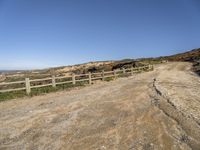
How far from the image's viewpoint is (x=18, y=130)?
795 cm

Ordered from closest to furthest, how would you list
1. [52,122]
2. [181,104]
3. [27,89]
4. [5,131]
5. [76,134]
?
[76,134]
[5,131]
[52,122]
[181,104]
[27,89]

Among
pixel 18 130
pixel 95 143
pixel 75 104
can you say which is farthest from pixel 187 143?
pixel 75 104

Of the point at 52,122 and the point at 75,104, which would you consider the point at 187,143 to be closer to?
the point at 52,122

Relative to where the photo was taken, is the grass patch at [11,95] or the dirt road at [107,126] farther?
the grass patch at [11,95]

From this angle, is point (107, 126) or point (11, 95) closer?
point (107, 126)

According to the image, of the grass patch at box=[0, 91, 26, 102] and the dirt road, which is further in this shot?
the grass patch at box=[0, 91, 26, 102]

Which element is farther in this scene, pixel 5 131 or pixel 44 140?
pixel 5 131

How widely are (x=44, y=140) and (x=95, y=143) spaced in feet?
4.79

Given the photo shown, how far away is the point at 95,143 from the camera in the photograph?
6613 mm

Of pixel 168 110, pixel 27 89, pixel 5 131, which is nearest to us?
pixel 5 131

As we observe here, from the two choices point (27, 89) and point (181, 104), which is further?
point (27, 89)

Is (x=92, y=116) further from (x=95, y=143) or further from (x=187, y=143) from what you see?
Answer: (x=187, y=143)

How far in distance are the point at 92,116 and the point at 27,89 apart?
8.74 meters

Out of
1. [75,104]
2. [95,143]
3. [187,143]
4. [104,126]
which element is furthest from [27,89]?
[187,143]
